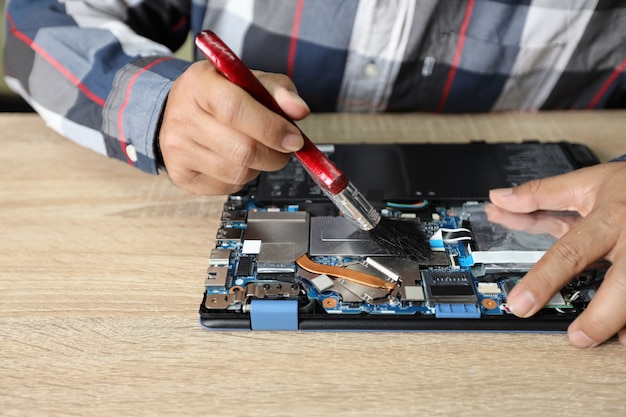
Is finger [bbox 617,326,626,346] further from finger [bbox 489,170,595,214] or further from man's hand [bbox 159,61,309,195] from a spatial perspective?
man's hand [bbox 159,61,309,195]

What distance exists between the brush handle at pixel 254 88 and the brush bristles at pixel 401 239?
9 cm

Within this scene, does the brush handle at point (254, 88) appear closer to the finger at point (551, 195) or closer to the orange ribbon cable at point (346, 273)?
the orange ribbon cable at point (346, 273)

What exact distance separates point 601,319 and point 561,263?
0.23 ft

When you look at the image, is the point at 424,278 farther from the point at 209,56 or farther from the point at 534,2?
the point at 534,2

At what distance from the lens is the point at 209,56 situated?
0.62 m

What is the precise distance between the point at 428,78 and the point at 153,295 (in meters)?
0.66

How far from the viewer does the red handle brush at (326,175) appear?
0.62m

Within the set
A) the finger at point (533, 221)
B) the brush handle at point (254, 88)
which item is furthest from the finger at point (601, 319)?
the brush handle at point (254, 88)

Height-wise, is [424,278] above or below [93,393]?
above

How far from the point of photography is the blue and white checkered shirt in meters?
0.94

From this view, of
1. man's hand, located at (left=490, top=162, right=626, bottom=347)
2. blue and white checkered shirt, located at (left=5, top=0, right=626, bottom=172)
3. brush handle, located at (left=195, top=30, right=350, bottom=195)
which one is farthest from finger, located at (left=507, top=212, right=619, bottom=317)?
blue and white checkered shirt, located at (left=5, top=0, right=626, bottom=172)

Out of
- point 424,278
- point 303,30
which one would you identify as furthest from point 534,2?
point 424,278

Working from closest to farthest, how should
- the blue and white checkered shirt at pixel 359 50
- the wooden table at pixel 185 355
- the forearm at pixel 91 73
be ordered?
the wooden table at pixel 185 355, the forearm at pixel 91 73, the blue and white checkered shirt at pixel 359 50

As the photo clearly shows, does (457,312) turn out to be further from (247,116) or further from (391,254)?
(247,116)
